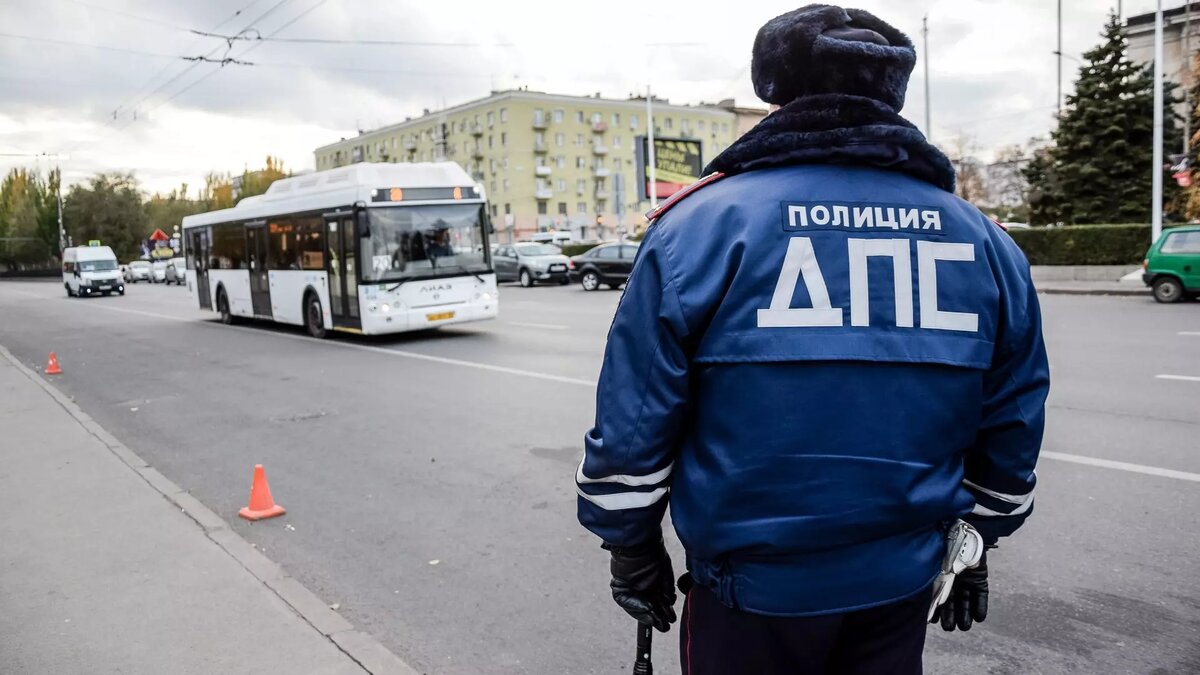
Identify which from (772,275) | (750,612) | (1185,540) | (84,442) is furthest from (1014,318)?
(84,442)

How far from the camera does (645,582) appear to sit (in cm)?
203

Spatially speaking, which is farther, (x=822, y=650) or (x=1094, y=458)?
(x=1094, y=458)

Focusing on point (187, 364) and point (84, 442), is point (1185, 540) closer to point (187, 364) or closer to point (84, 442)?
point (84, 442)

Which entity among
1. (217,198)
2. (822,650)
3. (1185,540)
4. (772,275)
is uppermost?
(217,198)

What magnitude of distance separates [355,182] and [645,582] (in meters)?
14.5

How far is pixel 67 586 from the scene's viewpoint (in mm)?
4434

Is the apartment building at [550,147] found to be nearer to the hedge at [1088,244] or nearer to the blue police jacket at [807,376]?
the hedge at [1088,244]

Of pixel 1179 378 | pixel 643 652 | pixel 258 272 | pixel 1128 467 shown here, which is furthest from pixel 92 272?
→ pixel 643 652

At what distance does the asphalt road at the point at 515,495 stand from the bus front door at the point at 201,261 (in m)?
9.47

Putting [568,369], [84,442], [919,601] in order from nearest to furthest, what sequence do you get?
[919,601], [84,442], [568,369]

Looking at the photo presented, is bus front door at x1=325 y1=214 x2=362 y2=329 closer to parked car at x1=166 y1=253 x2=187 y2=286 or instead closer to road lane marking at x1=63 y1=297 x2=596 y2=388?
road lane marking at x1=63 y1=297 x2=596 y2=388

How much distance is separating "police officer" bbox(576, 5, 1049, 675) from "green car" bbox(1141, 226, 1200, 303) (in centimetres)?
1832

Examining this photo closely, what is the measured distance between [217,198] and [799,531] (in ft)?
419

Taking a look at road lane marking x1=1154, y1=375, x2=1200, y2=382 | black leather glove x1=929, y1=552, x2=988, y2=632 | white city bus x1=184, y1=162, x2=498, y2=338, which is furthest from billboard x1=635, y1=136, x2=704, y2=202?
black leather glove x1=929, y1=552, x2=988, y2=632
